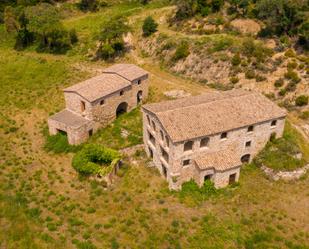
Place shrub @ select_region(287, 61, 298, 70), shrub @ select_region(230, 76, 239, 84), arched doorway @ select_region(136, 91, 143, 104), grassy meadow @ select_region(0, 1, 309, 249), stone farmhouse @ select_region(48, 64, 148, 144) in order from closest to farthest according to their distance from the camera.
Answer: grassy meadow @ select_region(0, 1, 309, 249)
stone farmhouse @ select_region(48, 64, 148, 144)
arched doorway @ select_region(136, 91, 143, 104)
shrub @ select_region(287, 61, 298, 70)
shrub @ select_region(230, 76, 239, 84)

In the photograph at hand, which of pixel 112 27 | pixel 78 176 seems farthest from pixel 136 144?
pixel 112 27

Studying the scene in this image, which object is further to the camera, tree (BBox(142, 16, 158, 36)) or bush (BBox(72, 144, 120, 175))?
tree (BBox(142, 16, 158, 36))

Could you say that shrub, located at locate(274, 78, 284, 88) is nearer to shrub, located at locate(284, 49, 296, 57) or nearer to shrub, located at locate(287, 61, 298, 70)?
shrub, located at locate(287, 61, 298, 70)

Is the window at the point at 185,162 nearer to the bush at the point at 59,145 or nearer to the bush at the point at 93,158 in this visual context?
the bush at the point at 93,158

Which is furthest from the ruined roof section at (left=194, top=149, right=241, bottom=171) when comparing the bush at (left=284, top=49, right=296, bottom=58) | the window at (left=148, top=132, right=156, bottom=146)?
the bush at (left=284, top=49, right=296, bottom=58)

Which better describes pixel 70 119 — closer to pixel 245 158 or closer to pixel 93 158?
pixel 93 158

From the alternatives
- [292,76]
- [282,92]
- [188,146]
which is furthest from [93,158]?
[292,76]

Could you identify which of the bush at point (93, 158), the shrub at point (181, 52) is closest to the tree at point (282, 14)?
the shrub at point (181, 52)
